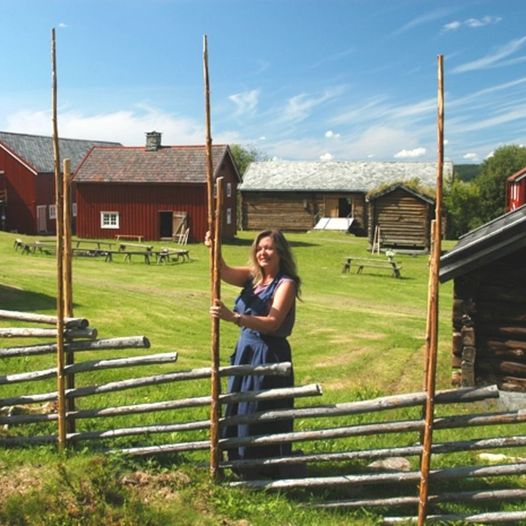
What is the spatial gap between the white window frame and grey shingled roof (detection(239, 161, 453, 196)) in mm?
12880

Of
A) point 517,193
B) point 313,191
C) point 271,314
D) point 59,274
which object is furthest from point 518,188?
point 59,274

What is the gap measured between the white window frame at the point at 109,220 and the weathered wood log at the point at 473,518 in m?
33.8

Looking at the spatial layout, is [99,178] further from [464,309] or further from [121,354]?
[464,309]

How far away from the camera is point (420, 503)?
5008 millimetres

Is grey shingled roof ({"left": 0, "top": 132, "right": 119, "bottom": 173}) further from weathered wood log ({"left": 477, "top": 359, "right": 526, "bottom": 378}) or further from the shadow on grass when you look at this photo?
weathered wood log ({"left": 477, "top": 359, "right": 526, "bottom": 378})

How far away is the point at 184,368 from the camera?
32.2ft

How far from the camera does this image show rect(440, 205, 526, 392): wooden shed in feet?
29.3

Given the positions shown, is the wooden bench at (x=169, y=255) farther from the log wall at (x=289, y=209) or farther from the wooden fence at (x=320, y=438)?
the wooden fence at (x=320, y=438)

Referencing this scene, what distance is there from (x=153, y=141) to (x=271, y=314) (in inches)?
1370

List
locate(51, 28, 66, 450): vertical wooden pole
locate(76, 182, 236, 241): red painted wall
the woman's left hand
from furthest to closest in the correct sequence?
locate(76, 182, 236, 241): red painted wall
locate(51, 28, 66, 450): vertical wooden pole
the woman's left hand

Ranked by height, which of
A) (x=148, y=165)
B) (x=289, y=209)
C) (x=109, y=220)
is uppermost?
(x=148, y=165)

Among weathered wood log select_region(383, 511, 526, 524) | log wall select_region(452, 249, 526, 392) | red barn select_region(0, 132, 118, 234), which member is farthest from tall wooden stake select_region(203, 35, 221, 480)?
red barn select_region(0, 132, 118, 234)

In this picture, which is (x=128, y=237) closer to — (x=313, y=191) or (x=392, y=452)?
(x=313, y=191)

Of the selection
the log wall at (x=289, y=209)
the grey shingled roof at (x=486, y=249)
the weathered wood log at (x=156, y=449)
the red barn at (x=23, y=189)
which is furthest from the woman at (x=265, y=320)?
the log wall at (x=289, y=209)
